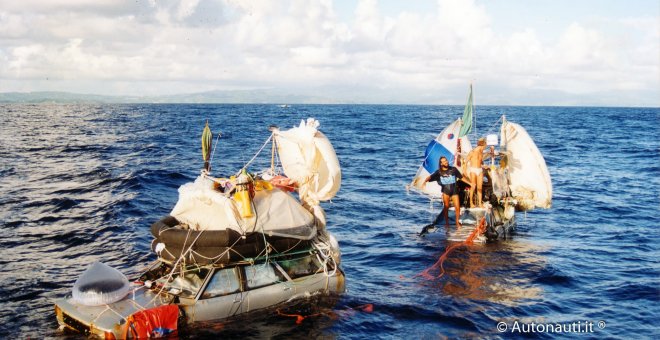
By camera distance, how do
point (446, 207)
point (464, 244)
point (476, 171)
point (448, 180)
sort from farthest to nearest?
point (476, 171)
point (446, 207)
point (448, 180)
point (464, 244)

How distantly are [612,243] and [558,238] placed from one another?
2.06m

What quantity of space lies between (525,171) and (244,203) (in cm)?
1461

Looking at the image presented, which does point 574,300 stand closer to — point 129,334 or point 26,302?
point 129,334

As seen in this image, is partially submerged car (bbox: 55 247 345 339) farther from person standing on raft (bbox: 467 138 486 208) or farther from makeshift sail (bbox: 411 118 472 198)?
makeshift sail (bbox: 411 118 472 198)

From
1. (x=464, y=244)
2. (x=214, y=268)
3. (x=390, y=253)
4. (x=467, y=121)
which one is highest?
(x=467, y=121)

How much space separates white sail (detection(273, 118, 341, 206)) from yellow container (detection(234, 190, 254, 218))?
107 inches

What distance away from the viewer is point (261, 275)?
44.9 ft

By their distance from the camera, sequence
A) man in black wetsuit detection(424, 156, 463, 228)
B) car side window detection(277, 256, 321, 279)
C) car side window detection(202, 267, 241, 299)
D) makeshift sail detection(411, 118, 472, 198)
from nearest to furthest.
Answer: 1. car side window detection(202, 267, 241, 299)
2. car side window detection(277, 256, 321, 279)
3. man in black wetsuit detection(424, 156, 463, 228)
4. makeshift sail detection(411, 118, 472, 198)

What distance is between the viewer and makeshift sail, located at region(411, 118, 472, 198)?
23672 millimetres

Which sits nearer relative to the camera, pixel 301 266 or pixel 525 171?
pixel 301 266

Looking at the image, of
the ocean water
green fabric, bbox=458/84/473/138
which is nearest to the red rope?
the ocean water

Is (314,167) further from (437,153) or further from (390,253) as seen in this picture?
(437,153)

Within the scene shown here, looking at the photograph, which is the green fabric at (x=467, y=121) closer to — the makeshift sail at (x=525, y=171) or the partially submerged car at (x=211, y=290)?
the makeshift sail at (x=525, y=171)

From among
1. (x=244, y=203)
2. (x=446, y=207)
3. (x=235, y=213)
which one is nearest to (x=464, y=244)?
(x=446, y=207)
